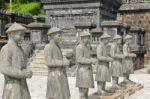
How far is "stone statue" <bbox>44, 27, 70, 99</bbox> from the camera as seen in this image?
7637 mm

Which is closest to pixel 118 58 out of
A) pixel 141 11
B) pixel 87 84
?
pixel 87 84

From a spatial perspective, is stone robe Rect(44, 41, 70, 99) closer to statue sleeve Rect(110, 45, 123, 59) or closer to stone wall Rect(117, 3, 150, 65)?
statue sleeve Rect(110, 45, 123, 59)

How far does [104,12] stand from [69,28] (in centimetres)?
230

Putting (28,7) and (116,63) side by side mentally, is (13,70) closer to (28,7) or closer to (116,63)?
(116,63)

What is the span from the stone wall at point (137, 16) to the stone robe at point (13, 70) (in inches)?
737

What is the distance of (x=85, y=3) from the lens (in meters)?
22.2

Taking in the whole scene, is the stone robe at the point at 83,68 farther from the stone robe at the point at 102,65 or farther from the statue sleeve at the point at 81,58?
the stone robe at the point at 102,65

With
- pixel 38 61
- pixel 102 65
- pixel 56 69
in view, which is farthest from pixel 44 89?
pixel 38 61

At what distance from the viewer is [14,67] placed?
6.09m

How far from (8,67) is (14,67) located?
0.10 m

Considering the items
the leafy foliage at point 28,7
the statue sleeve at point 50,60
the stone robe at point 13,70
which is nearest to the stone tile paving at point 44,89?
the statue sleeve at point 50,60

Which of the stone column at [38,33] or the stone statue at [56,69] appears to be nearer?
the stone statue at [56,69]

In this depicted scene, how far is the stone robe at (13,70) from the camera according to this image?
19.9 ft

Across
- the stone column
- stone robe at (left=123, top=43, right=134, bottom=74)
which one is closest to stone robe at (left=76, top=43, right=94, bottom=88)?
stone robe at (left=123, top=43, right=134, bottom=74)
